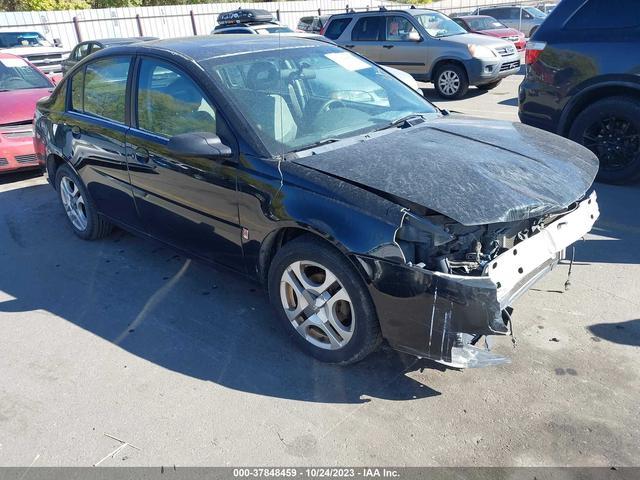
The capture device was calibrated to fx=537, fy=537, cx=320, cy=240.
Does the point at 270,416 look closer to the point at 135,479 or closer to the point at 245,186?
the point at 135,479

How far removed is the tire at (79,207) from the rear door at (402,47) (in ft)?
27.7

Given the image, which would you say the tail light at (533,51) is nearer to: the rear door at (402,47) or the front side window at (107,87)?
the front side window at (107,87)

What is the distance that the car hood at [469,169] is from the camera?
2598 millimetres

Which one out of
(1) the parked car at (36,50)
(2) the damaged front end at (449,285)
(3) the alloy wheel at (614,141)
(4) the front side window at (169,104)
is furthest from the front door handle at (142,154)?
(1) the parked car at (36,50)

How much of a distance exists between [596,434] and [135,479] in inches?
85.1

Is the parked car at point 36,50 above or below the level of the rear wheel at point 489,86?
above

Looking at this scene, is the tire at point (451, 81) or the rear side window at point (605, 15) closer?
the rear side window at point (605, 15)

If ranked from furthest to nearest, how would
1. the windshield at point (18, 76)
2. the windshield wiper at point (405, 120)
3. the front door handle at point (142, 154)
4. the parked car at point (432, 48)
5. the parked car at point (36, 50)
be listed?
1. the parked car at point (36, 50)
2. the parked car at point (432, 48)
3. the windshield at point (18, 76)
4. the front door handle at point (142, 154)
5. the windshield wiper at point (405, 120)

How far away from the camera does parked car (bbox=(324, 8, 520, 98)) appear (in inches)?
428

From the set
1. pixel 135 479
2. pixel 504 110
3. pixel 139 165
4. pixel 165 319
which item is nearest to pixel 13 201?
pixel 139 165

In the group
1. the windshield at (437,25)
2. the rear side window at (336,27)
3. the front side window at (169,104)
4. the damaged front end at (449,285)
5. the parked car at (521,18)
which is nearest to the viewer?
the damaged front end at (449,285)

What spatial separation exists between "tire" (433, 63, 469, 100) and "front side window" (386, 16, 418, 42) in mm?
1123

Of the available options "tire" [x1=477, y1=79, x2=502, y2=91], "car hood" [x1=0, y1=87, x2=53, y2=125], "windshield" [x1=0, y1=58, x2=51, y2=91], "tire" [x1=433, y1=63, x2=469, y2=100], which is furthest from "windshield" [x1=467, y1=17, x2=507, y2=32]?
"car hood" [x1=0, y1=87, x2=53, y2=125]

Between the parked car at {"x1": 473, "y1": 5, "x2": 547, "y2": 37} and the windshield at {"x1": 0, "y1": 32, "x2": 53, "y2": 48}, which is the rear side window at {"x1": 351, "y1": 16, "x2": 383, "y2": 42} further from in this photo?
the parked car at {"x1": 473, "y1": 5, "x2": 547, "y2": 37}
